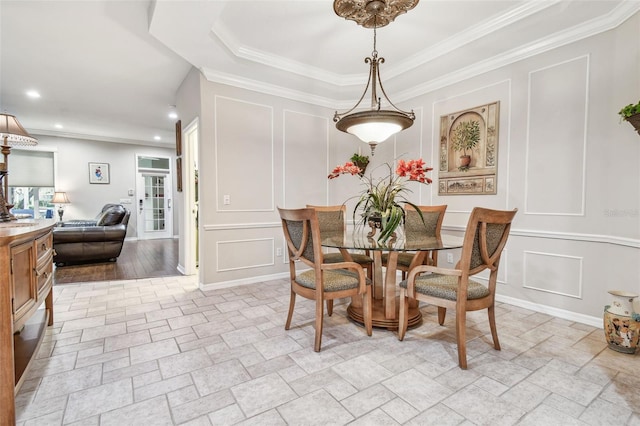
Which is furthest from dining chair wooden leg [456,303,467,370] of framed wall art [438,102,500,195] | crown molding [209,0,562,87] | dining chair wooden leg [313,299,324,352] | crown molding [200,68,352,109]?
crown molding [200,68,352,109]

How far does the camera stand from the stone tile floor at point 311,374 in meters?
1.47

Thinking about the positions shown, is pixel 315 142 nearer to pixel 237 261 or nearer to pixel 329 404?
pixel 237 261

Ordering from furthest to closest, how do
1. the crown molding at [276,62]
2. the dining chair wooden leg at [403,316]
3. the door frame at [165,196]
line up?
1. the door frame at [165,196]
2. the crown molding at [276,62]
3. the dining chair wooden leg at [403,316]

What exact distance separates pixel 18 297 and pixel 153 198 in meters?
7.74

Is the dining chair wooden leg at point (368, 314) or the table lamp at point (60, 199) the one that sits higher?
the table lamp at point (60, 199)

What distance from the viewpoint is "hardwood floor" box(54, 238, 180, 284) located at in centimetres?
416

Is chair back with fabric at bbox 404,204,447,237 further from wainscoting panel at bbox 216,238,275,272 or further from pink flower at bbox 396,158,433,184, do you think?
wainscoting panel at bbox 216,238,275,272

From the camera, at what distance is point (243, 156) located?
12.5ft

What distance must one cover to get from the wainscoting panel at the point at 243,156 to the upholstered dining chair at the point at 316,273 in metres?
1.64

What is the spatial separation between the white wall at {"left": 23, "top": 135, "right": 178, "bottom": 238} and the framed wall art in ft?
25.9

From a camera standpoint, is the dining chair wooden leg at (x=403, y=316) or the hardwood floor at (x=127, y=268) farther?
the hardwood floor at (x=127, y=268)

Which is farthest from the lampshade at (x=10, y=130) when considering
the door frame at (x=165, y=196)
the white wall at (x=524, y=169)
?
the door frame at (x=165, y=196)

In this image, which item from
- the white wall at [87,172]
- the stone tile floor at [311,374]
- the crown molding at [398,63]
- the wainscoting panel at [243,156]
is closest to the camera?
the stone tile floor at [311,374]

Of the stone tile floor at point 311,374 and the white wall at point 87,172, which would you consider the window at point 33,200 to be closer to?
the white wall at point 87,172
